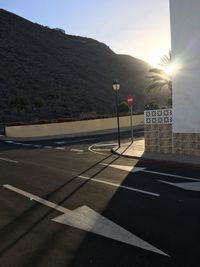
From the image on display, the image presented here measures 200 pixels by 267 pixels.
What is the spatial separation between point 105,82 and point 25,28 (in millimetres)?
23688

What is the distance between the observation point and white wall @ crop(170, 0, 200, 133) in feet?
50.9

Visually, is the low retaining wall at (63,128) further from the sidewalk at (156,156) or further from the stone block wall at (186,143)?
the stone block wall at (186,143)

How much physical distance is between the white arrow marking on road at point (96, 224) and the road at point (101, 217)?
15 mm

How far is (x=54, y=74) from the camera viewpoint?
74.4m

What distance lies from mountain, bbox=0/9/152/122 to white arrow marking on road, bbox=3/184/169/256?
42695 mm

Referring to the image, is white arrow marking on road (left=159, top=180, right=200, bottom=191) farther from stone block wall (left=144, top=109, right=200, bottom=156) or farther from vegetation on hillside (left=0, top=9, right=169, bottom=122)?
vegetation on hillside (left=0, top=9, right=169, bottom=122)

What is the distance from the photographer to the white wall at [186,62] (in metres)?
15.5

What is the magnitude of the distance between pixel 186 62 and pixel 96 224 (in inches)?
409

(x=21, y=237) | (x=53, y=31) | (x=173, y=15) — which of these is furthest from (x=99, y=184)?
(x=53, y=31)

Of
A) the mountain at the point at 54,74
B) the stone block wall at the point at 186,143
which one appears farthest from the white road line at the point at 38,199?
the mountain at the point at 54,74

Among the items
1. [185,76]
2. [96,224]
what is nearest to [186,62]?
[185,76]

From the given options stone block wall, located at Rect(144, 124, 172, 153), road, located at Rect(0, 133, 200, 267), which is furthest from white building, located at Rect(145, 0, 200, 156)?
road, located at Rect(0, 133, 200, 267)

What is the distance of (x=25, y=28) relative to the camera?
92.2 metres

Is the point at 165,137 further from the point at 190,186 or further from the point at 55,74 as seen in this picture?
the point at 55,74
